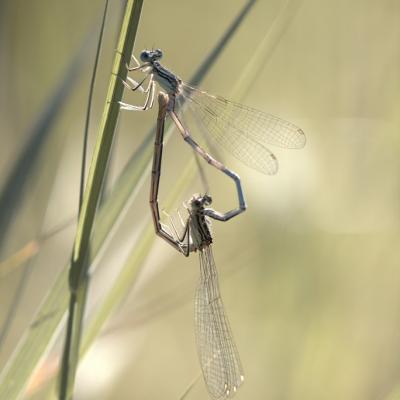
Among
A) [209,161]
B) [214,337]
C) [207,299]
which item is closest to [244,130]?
[209,161]

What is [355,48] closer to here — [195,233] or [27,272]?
[195,233]

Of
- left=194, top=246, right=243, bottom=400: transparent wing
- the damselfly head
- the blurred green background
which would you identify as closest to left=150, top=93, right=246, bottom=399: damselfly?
left=194, top=246, right=243, bottom=400: transparent wing

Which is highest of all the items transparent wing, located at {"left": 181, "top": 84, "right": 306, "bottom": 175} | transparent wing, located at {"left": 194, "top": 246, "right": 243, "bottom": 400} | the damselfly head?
the damselfly head

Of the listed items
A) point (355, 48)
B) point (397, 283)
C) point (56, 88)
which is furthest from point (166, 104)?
point (355, 48)

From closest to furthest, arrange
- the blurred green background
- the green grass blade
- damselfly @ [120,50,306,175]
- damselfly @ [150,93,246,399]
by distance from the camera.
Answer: the green grass blade
damselfly @ [150,93,246,399]
the blurred green background
damselfly @ [120,50,306,175]

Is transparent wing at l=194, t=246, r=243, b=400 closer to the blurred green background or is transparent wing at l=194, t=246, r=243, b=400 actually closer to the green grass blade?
the blurred green background

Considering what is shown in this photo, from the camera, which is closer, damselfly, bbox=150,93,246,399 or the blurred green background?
damselfly, bbox=150,93,246,399

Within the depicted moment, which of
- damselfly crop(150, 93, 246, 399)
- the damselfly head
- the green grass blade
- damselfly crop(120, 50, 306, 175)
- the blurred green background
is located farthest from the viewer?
damselfly crop(120, 50, 306, 175)

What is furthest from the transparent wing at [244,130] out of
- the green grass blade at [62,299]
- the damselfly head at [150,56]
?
the green grass blade at [62,299]
